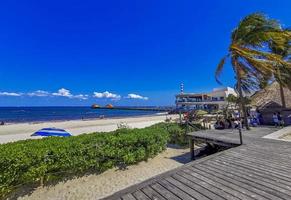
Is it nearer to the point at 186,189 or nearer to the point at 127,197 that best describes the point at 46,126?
the point at 127,197

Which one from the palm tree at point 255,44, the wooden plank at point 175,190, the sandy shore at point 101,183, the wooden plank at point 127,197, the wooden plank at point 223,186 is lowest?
the sandy shore at point 101,183

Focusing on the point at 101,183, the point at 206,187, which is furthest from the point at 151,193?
the point at 101,183

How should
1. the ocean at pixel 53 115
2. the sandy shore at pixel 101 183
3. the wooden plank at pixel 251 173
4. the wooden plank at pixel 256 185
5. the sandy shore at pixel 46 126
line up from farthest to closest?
the ocean at pixel 53 115 < the sandy shore at pixel 46 126 < the sandy shore at pixel 101 183 < the wooden plank at pixel 251 173 < the wooden plank at pixel 256 185

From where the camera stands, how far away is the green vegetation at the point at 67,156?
250 inches

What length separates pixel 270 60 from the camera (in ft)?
34.6

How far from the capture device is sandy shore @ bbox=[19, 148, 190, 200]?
6.92 m

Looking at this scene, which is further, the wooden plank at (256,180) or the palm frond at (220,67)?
the palm frond at (220,67)

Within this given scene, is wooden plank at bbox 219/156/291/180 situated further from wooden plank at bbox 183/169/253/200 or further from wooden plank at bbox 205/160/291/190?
wooden plank at bbox 183/169/253/200

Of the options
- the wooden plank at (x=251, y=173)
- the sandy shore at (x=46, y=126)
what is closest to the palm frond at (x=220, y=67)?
the wooden plank at (x=251, y=173)

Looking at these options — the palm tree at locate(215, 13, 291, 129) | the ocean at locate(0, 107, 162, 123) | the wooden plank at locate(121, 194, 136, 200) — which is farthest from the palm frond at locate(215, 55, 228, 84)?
the ocean at locate(0, 107, 162, 123)

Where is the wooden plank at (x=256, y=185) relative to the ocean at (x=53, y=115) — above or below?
below

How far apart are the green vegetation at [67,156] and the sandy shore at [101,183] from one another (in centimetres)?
27

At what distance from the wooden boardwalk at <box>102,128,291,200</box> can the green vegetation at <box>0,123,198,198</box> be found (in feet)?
13.9

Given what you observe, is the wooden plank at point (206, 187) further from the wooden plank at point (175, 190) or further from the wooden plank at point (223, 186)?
the wooden plank at point (175, 190)
